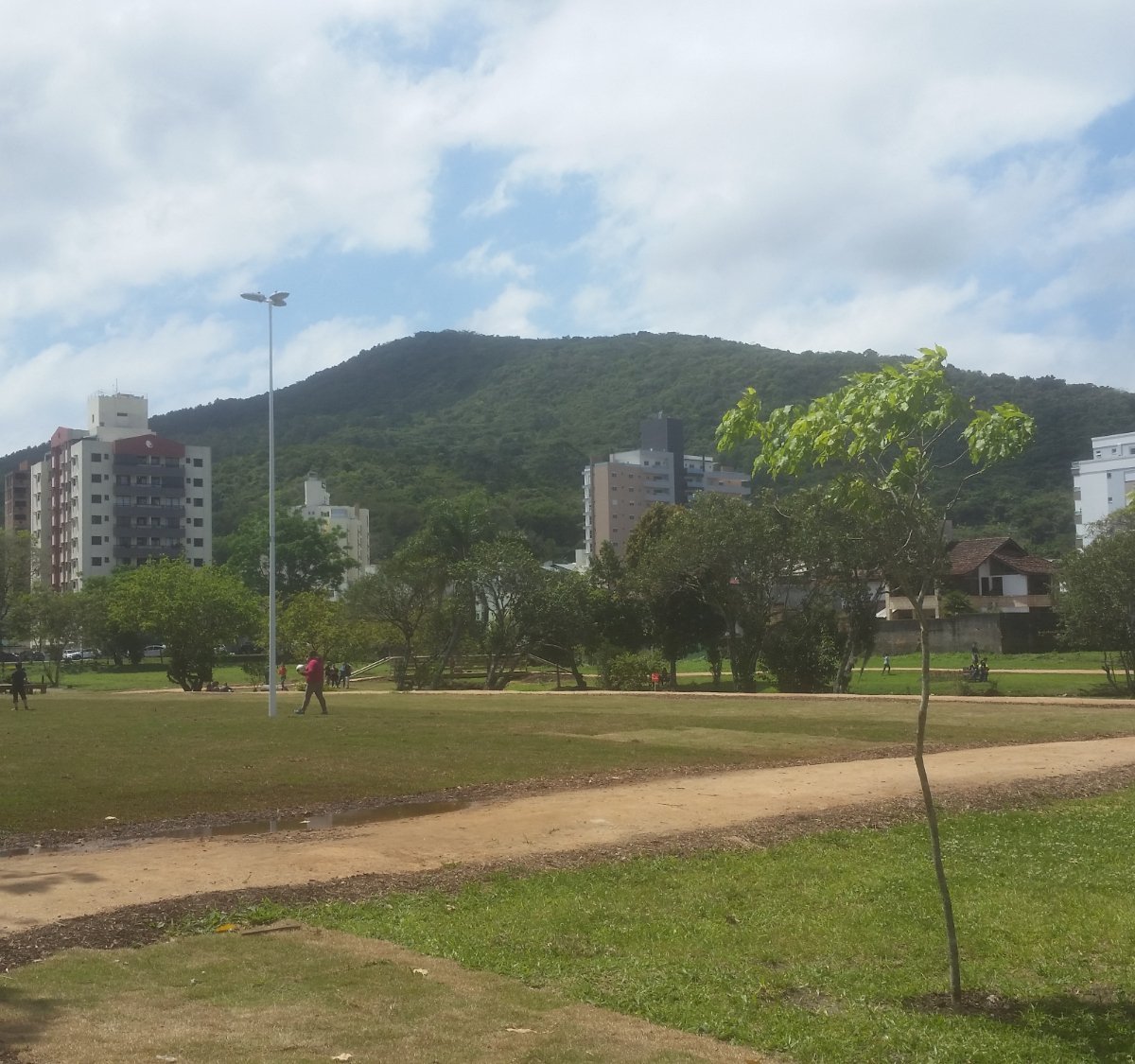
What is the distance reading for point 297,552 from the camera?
373 ft

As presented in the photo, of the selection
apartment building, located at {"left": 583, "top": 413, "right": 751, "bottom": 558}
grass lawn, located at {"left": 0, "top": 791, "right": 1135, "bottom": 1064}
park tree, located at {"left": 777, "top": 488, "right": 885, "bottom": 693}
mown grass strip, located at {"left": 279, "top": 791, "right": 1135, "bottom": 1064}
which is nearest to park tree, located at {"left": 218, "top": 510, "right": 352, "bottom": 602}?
apartment building, located at {"left": 583, "top": 413, "right": 751, "bottom": 558}

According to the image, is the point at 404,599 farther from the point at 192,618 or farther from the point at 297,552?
the point at 297,552

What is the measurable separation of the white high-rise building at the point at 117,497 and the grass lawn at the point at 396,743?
8503 centimetres

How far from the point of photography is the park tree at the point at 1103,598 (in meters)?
42.3

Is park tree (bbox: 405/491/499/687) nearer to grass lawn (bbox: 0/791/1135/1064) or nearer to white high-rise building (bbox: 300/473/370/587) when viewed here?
grass lawn (bbox: 0/791/1135/1064)

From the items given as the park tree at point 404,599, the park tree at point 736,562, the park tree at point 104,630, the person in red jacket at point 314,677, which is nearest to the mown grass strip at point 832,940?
the person in red jacket at point 314,677

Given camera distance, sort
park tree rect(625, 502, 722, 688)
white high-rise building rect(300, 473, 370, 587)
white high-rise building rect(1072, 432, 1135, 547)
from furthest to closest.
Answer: white high-rise building rect(300, 473, 370, 587), white high-rise building rect(1072, 432, 1135, 547), park tree rect(625, 502, 722, 688)

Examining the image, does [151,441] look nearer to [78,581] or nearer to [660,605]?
[78,581]

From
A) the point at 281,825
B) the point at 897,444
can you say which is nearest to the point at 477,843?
the point at 281,825

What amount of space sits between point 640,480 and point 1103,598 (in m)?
98.6

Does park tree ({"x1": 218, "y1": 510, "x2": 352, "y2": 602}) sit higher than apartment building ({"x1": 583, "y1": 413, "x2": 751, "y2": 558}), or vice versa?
apartment building ({"x1": 583, "y1": 413, "x2": 751, "y2": 558})

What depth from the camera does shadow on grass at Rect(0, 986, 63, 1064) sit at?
21.1 ft

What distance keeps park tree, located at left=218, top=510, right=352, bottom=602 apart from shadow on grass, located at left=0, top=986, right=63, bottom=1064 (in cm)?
10443

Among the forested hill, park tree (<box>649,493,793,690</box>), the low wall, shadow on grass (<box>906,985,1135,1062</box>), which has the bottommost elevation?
shadow on grass (<box>906,985,1135,1062</box>)
